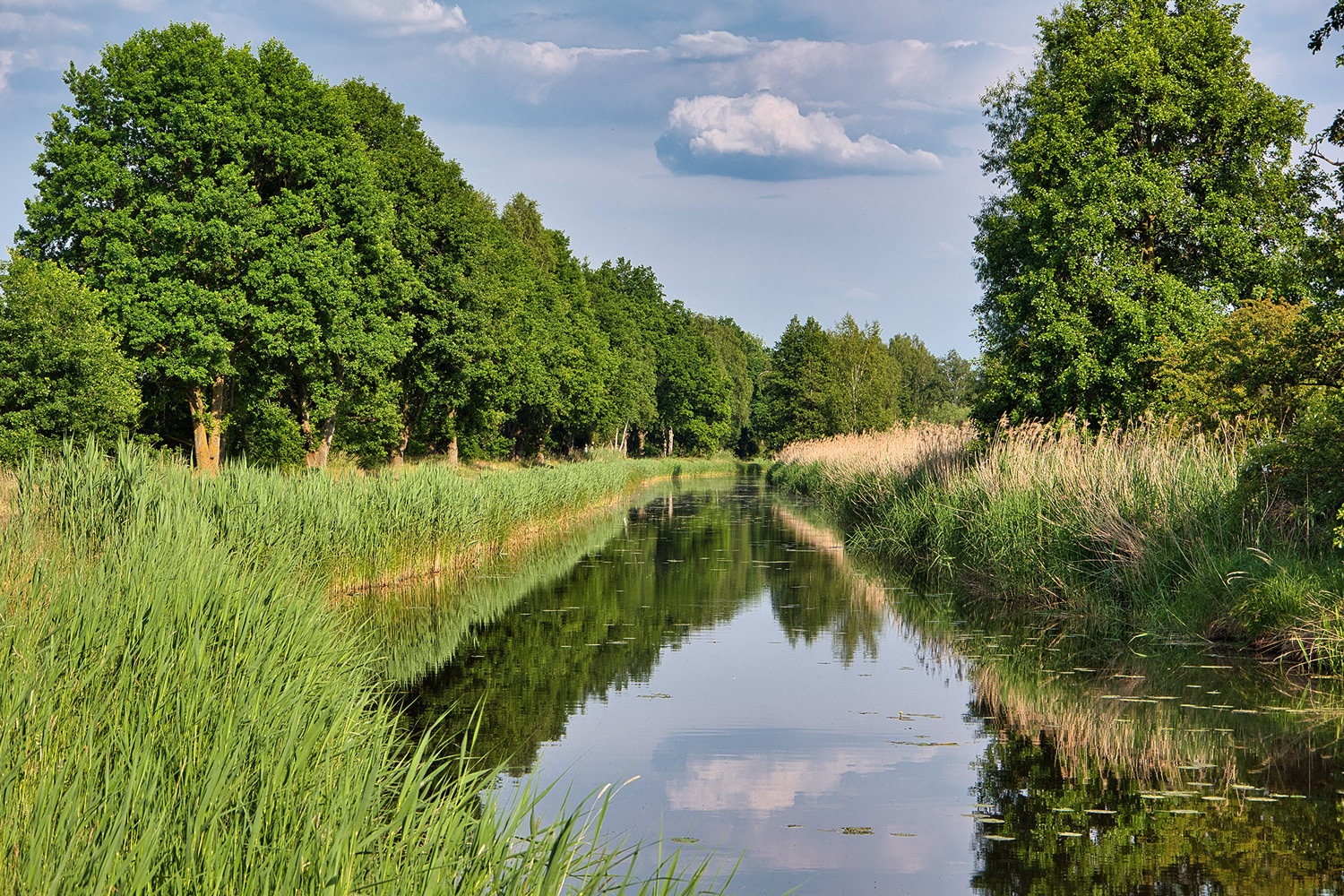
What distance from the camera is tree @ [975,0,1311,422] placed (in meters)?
18.5

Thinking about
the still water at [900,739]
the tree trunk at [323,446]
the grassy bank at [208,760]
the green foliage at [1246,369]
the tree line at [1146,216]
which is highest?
the tree line at [1146,216]

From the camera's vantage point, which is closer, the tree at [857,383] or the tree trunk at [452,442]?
the tree trunk at [452,442]

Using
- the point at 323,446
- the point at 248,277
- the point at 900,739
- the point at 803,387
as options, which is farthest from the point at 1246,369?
the point at 803,387

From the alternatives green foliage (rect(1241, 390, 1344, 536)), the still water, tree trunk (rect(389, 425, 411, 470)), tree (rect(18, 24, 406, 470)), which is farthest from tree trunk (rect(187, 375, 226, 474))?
green foliage (rect(1241, 390, 1344, 536))

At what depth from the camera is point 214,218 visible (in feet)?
87.5

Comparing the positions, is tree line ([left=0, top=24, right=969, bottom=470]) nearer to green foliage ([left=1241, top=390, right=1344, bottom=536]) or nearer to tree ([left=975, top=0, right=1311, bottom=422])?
tree ([left=975, top=0, right=1311, bottom=422])

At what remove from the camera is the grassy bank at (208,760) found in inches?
120

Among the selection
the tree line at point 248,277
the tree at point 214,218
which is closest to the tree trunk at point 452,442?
the tree line at point 248,277

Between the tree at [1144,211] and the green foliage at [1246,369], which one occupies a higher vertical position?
the tree at [1144,211]

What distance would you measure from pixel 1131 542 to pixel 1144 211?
32.6 ft

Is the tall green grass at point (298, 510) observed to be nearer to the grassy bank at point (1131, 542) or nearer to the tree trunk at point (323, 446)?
the grassy bank at point (1131, 542)

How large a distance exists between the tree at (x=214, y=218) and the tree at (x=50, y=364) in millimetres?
3567

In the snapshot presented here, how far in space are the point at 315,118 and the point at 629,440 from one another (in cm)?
6181

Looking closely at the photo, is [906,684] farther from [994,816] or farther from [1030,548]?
[1030,548]
